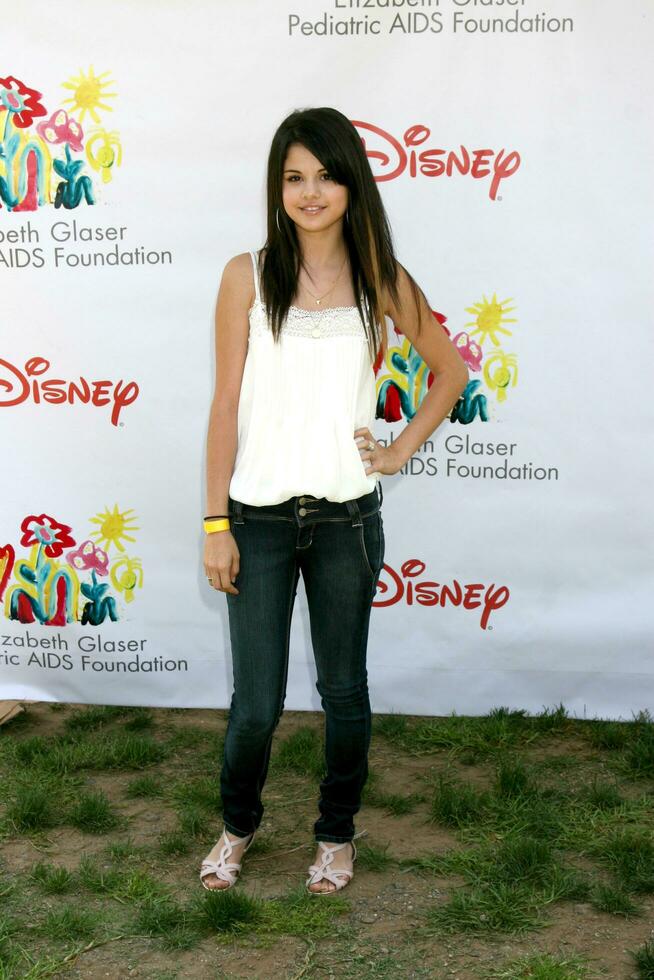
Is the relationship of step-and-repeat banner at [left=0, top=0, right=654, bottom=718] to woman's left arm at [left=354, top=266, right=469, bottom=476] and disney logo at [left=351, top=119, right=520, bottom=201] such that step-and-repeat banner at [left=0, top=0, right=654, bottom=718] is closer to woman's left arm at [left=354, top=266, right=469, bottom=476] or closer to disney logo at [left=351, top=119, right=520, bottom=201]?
disney logo at [left=351, top=119, right=520, bottom=201]

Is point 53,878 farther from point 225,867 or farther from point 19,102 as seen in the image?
point 19,102

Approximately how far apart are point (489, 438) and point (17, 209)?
1.79 metres

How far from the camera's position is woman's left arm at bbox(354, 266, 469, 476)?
2713mm

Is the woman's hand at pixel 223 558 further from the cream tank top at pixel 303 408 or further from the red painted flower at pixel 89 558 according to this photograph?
the red painted flower at pixel 89 558

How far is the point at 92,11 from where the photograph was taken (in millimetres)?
3617

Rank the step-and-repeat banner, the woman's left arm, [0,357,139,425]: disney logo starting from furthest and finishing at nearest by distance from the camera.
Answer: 1. [0,357,139,425]: disney logo
2. the step-and-repeat banner
3. the woman's left arm

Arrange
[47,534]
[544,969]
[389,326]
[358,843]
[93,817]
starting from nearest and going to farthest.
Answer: [544,969] < [358,843] < [93,817] < [389,326] < [47,534]

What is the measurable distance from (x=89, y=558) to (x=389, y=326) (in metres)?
1.36

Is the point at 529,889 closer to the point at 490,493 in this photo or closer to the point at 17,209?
the point at 490,493

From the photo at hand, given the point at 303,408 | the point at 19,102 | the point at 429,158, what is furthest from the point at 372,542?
the point at 19,102

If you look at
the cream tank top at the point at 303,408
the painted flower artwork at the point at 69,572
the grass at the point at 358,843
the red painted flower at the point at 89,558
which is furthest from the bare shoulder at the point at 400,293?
the red painted flower at the point at 89,558

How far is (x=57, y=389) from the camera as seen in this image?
153 inches

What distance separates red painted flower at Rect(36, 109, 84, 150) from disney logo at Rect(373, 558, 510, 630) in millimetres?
1806

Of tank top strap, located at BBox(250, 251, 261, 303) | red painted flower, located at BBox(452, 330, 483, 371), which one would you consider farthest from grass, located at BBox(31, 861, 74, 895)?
red painted flower, located at BBox(452, 330, 483, 371)
